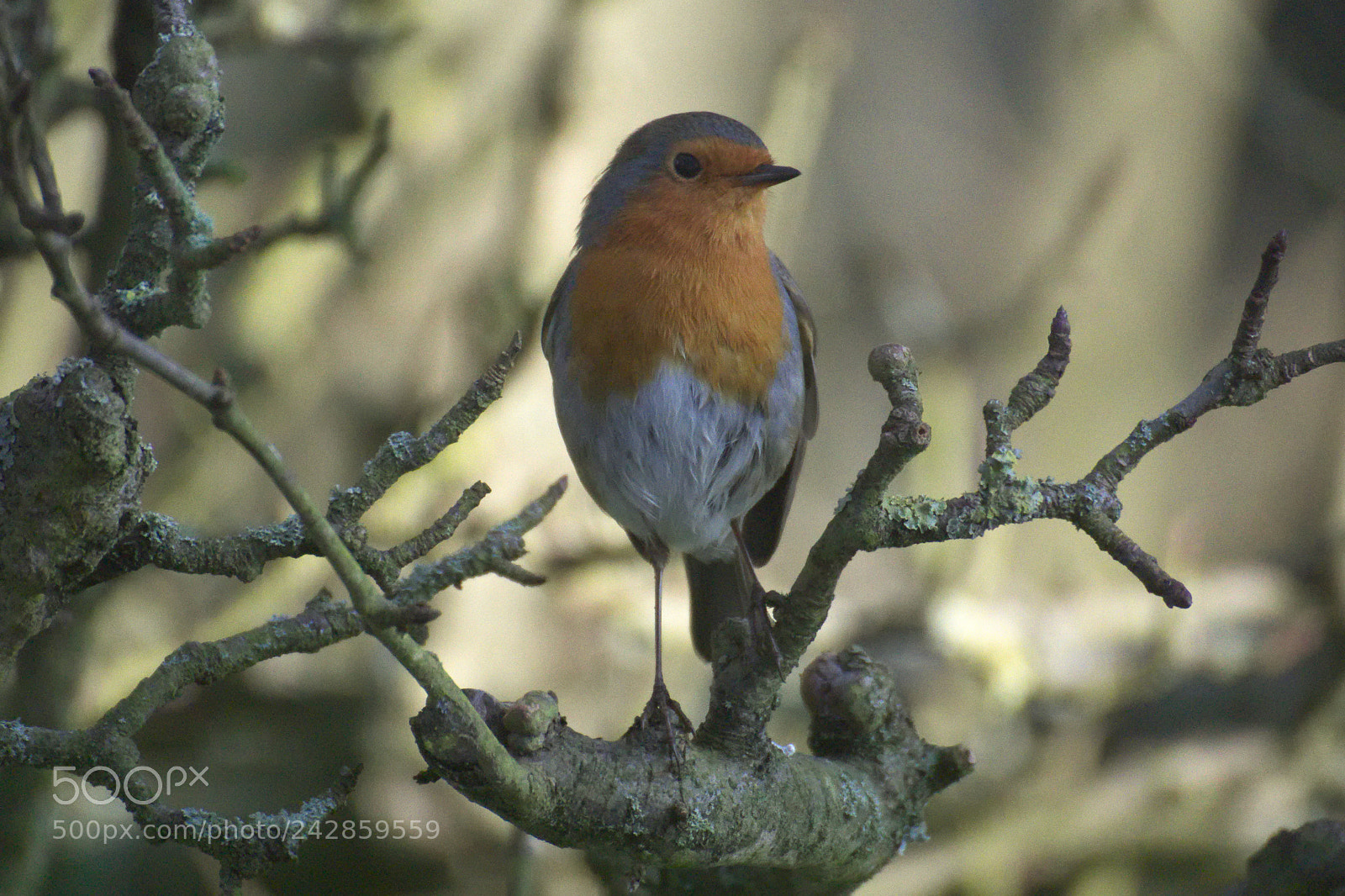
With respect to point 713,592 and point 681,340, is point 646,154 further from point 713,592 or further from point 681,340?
point 713,592

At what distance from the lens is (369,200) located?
14.1 ft

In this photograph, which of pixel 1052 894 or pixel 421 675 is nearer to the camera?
pixel 421 675

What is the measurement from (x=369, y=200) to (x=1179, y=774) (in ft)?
13.2

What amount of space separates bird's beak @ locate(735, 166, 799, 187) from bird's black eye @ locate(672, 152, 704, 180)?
0.11m

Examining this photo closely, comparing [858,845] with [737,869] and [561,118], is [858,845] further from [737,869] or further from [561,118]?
[561,118]

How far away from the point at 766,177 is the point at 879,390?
2.20 metres

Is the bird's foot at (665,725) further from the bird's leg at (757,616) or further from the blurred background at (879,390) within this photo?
the blurred background at (879,390)

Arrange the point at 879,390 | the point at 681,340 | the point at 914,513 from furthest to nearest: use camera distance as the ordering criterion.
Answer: the point at 879,390, the point at 681,340, the point at 914,513

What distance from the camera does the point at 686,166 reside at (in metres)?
2.70

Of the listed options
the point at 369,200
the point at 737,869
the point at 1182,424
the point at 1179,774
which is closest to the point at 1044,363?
the point at 1182,424

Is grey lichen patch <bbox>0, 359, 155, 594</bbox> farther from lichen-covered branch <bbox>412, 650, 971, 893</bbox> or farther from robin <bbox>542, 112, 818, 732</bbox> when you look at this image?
robin <bbox>542, 112, 818, 732</bbox>

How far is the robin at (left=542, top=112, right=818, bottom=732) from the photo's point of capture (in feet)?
7.98

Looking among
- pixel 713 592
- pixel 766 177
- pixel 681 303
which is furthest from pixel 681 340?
pixel 713 592

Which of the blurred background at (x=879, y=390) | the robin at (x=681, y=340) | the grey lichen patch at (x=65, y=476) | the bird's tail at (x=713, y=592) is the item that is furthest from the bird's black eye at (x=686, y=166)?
the grey lichen patch at (x=65, y=476)
